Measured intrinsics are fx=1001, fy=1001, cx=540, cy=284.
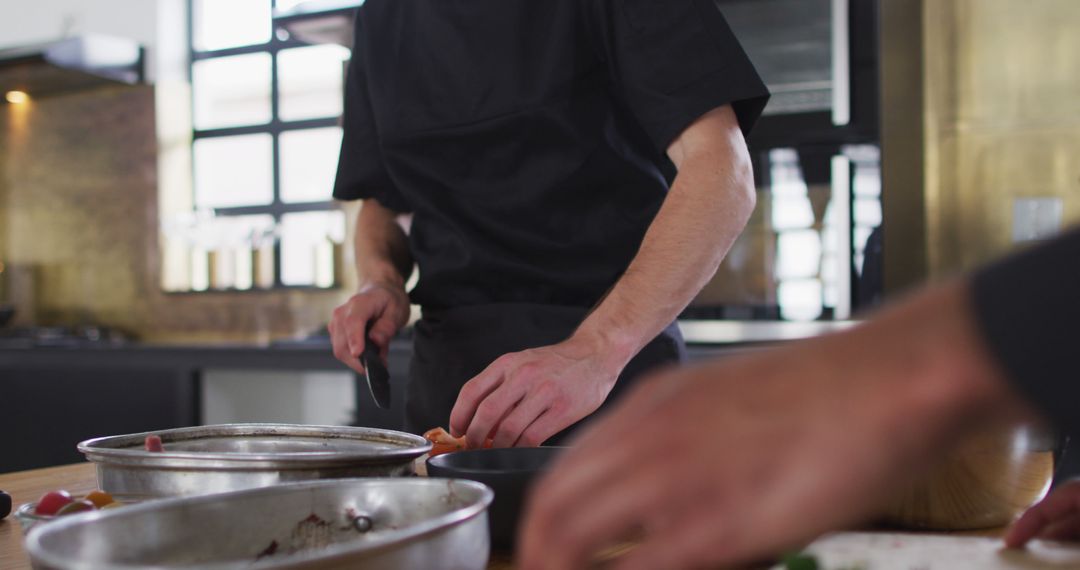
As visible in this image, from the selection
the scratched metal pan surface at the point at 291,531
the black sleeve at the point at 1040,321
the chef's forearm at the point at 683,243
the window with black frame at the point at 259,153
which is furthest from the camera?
the window with black frame at the point at 259,153

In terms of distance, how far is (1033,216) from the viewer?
2629mm

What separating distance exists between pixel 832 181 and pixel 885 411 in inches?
91.7

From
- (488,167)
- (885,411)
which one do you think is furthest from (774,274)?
(885,411)

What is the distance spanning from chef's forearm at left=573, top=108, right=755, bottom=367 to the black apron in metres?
0.12

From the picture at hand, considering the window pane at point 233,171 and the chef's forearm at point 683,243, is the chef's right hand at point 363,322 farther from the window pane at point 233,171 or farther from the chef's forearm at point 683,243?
the window pane at point 233,171

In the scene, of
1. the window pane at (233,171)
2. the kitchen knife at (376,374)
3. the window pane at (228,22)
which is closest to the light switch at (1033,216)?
the kitchen knife at (376,374)

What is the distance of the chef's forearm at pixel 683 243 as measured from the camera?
100 cm

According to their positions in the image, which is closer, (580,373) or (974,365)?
(974,365)

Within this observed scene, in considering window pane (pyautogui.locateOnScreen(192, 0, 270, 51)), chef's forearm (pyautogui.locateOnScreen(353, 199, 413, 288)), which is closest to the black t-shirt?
chef's forearm (pyautogui.locateOnScreen(353, 199, 413, 288))

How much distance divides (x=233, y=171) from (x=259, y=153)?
155 mm

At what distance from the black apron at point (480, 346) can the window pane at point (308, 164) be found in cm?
309

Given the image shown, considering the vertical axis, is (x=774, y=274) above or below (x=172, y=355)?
above

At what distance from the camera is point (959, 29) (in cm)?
265

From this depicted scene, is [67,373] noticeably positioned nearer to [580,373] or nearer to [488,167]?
[488,167]
